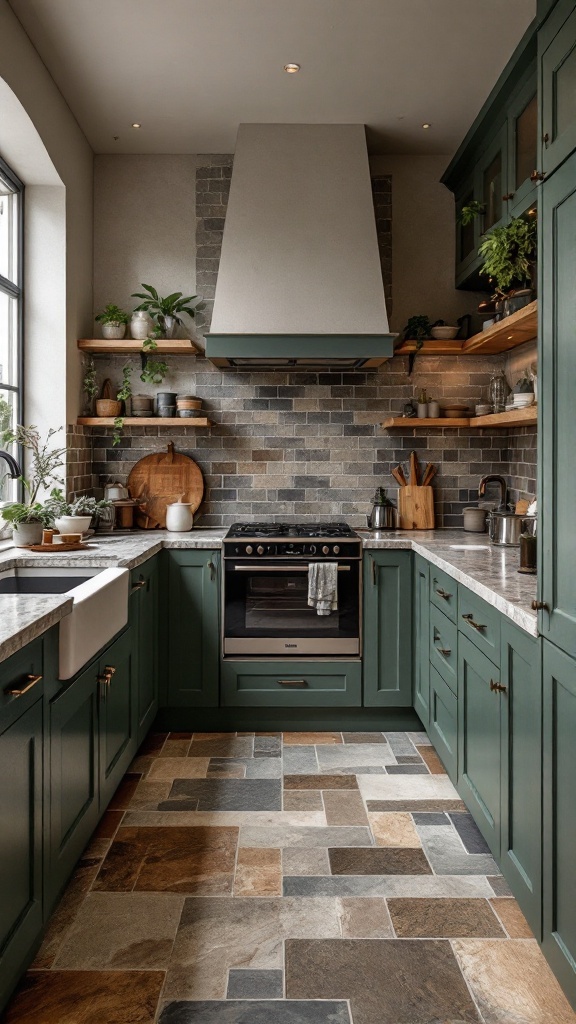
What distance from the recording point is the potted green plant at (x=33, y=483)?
3.45 metres

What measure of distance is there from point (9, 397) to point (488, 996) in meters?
3.28

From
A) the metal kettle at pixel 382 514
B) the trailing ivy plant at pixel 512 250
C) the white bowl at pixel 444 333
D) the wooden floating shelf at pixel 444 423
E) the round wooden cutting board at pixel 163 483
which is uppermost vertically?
the trailing ivy plant at pixel 512 250

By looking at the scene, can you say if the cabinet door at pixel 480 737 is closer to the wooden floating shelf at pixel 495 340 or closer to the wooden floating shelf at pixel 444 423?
the wooden floating shelf at pixel 495 340

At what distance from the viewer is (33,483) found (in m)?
3.90

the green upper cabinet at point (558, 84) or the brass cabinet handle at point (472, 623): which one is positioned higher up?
the green upper cabinet at point (558, 84)

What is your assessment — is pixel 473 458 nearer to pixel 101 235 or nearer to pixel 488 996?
pixel 101 235

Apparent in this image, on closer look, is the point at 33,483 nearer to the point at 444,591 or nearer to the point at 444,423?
the point at 444,591

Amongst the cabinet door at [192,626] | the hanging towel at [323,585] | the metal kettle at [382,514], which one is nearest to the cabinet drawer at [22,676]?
the cabinet door at [192,626]

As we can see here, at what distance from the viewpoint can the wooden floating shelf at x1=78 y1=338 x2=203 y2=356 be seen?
14.0 feet

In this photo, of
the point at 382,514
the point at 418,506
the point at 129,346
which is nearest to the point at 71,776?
the point at 382,514

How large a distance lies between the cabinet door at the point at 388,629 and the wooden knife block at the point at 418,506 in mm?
649

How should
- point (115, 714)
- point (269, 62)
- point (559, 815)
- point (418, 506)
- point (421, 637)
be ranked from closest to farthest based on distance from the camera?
point (559, 815), point (115, 714), point (269, 62), point (421, 637), point (418, 506)

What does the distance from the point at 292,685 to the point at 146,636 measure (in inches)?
32.7

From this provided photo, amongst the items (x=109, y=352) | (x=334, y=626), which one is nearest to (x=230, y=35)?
(x=109, y=352)
